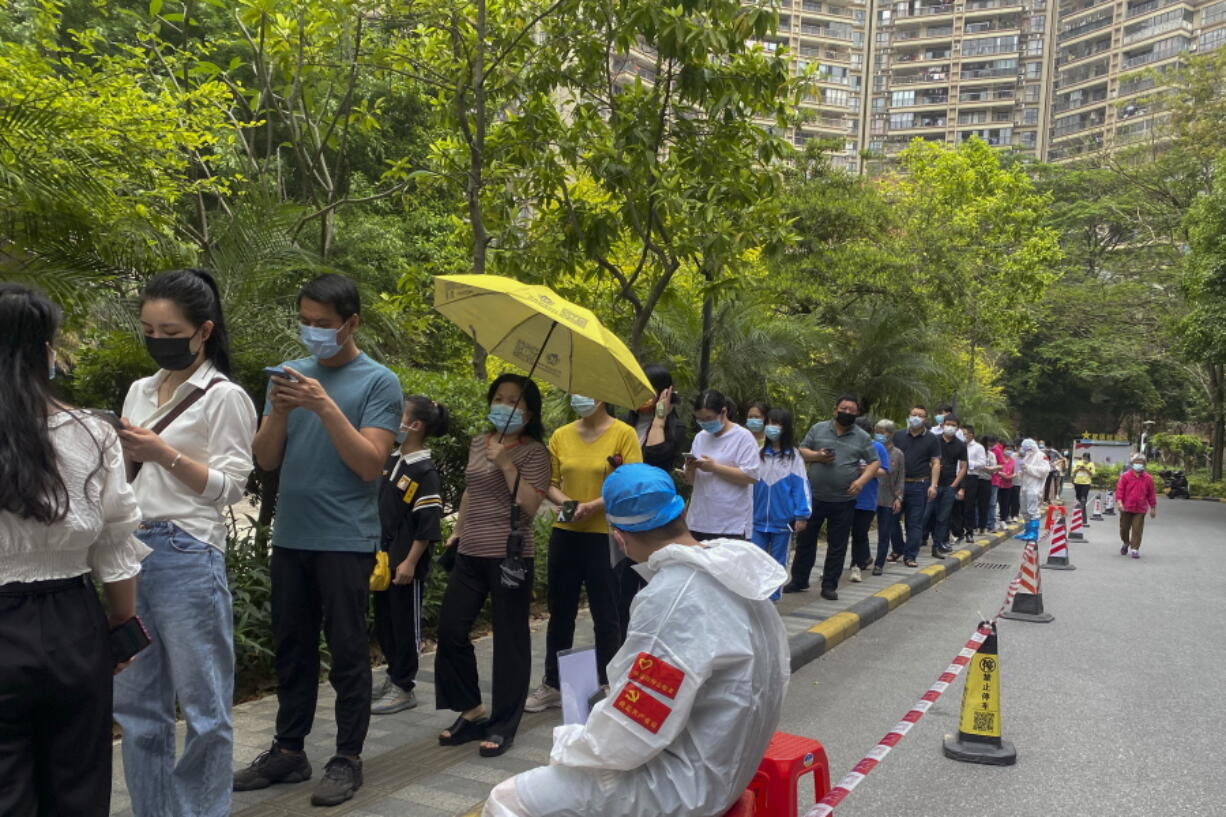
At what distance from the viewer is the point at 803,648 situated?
775 centimetres

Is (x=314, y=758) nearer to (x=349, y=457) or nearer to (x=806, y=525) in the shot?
(x=349, y=457)

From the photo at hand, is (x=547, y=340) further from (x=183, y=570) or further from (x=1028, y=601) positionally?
(x=1028, y=601)

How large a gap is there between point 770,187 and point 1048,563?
8455 mm

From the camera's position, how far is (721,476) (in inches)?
293

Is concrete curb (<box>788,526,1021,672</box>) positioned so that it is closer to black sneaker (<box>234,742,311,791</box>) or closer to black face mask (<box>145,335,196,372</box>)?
black sneaker (<box>234,742,311,791</box>)

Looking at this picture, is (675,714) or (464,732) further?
(464,732)

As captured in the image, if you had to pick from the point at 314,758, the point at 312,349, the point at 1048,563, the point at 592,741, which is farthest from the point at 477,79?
the point at 1048,563

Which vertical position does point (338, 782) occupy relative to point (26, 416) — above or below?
below

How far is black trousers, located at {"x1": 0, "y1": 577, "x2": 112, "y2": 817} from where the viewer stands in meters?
2.43

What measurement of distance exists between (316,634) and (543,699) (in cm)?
180

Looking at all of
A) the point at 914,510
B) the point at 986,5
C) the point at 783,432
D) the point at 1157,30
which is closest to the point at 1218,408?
the point at 914,510

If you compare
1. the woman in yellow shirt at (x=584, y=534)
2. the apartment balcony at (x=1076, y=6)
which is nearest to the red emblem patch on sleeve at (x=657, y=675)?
the woman in yellow shirt at (x=584, y=534)

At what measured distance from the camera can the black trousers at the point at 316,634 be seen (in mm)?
4156

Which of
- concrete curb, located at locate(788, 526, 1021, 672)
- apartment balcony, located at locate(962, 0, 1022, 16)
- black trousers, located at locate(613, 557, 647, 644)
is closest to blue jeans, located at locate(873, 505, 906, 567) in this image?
concrete curb, located at locate(788, 526, 1021, 672)
